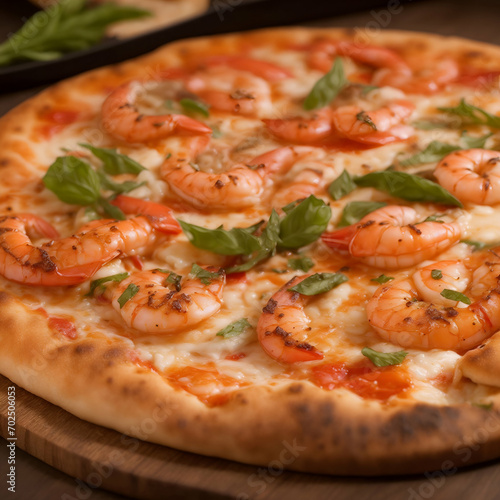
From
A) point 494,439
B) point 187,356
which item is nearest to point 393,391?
point 494,439

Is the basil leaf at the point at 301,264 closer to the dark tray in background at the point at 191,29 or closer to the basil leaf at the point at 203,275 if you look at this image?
the basil leaf at the point at 203,275

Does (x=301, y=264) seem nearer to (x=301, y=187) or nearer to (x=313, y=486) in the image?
(x=301, y=187)

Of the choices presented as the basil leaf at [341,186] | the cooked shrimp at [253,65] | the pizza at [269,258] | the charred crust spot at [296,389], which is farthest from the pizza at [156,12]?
the charred crust spot at [296,389]

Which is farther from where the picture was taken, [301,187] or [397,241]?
[301,187]

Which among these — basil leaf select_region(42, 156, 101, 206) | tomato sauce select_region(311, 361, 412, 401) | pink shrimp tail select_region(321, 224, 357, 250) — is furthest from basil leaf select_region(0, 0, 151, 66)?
tomato sauce select_region(311, 361, 412, 401)

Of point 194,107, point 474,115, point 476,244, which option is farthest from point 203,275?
point 474,115

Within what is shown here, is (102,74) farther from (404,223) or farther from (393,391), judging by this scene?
(393,391)
